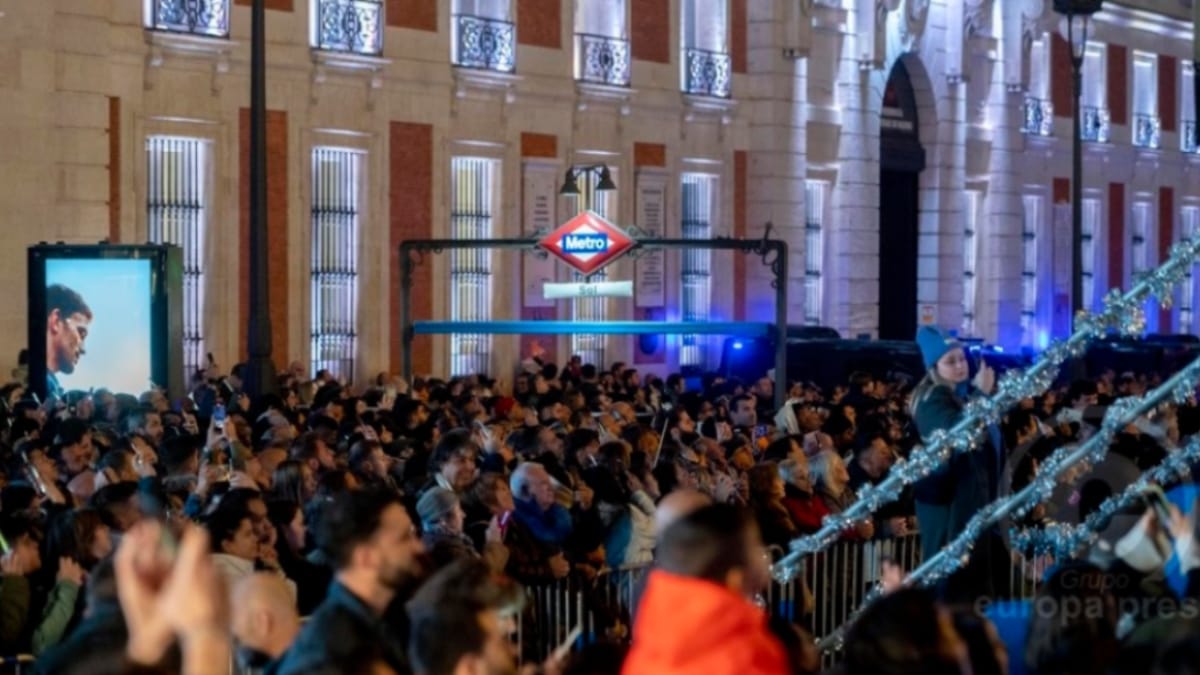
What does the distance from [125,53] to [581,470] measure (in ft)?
44.2

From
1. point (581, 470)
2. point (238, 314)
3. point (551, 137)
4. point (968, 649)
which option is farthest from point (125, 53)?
point (968, 649)

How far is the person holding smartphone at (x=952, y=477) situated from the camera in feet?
39.8

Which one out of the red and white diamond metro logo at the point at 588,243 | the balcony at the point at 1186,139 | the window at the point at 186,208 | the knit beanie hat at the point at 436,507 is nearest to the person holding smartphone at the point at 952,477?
the knit beanie hat at the point at 436,507

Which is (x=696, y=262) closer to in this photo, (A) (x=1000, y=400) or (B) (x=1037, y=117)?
(B) (x=1037, y=117)

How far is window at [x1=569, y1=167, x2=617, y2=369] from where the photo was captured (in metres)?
33.8

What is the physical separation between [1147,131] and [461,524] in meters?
41.1

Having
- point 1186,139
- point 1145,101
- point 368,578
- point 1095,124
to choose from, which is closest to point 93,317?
point 368,578

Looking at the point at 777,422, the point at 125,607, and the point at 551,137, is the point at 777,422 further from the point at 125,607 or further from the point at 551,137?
the point at 125,607

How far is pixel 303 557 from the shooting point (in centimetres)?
1186

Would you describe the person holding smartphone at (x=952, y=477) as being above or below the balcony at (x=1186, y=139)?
below

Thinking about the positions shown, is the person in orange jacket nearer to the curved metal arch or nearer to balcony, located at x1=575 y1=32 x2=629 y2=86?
the curved metal arch

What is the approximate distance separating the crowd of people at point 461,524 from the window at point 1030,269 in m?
20.5

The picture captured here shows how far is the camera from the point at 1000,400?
39.5 ft

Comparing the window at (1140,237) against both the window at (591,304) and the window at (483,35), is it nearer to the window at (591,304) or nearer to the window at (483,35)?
the window at (591,304)
